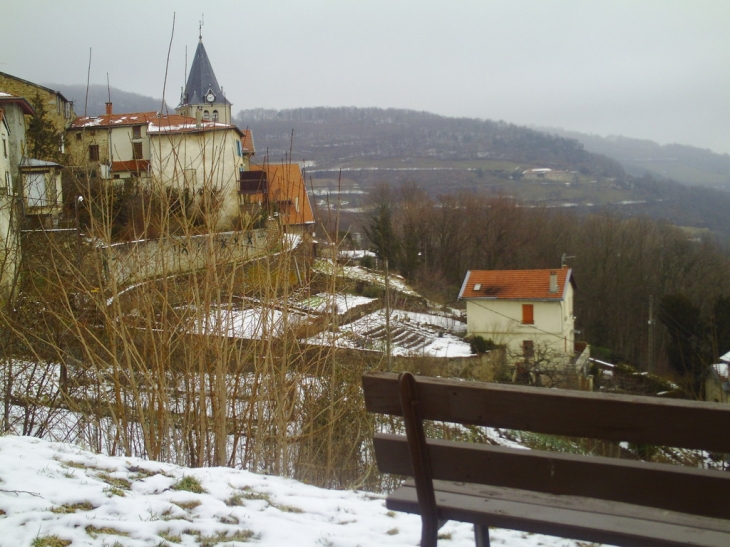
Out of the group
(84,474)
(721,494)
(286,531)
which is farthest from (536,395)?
(84,474)

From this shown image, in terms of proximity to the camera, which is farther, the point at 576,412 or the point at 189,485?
the point at 189,485

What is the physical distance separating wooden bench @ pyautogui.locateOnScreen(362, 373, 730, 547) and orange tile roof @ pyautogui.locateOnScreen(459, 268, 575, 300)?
93.8 feet

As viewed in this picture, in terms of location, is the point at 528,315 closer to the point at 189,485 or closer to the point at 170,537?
the point at 189,485

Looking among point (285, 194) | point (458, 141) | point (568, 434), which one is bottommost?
point (568, 434)

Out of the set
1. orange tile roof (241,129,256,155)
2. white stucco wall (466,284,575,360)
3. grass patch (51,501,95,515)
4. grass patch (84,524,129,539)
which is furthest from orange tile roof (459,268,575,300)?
grass patch (84,524,129,539)

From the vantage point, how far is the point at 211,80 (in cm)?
3638

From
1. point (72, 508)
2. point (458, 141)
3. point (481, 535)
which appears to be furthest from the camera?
point (458, 141)

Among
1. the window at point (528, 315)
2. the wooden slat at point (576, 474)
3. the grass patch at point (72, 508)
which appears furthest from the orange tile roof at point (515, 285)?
the wooden slat at point (576, 474)

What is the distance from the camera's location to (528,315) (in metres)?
30.5

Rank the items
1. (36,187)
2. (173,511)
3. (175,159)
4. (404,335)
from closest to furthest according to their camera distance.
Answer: (173,511) → (175,159) → (36,187) → (404,335)

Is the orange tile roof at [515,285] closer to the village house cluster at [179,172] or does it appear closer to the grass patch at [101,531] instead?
the village house cluster at [179,172]

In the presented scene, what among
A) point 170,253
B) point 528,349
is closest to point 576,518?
point 170,253

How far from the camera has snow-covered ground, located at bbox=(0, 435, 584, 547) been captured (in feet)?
8.75

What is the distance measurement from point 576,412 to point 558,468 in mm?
264
